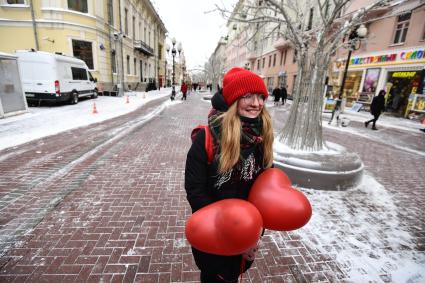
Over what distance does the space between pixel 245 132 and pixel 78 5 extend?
2285 centimetres

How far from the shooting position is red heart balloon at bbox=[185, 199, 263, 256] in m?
1.12

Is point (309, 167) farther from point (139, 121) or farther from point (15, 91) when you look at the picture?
point (15, 91)

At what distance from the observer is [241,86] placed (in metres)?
1.47

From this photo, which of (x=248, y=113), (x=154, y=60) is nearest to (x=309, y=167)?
(x=248, y=113)

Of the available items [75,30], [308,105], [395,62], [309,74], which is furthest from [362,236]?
[75,30]

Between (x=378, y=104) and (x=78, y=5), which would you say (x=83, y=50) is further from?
(x=378, y=104)

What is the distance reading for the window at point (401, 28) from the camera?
50.2ft

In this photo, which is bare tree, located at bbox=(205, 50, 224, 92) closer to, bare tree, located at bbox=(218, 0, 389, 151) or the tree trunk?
bare tree, located at bbox=(218, 0, 389, 151)

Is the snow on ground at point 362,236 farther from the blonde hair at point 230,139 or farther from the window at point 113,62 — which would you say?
the window at point 113,62

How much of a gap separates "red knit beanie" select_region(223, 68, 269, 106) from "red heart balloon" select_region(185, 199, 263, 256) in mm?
673

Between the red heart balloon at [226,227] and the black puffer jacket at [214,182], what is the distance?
0.90ft

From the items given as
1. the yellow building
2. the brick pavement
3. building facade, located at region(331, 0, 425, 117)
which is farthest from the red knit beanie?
the yellow building

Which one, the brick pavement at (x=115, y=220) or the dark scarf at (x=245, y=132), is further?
the brick pavement at (x=115, y=220)

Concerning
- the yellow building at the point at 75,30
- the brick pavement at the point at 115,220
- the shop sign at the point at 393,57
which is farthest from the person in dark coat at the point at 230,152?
the yellow building at the point at 75,30
